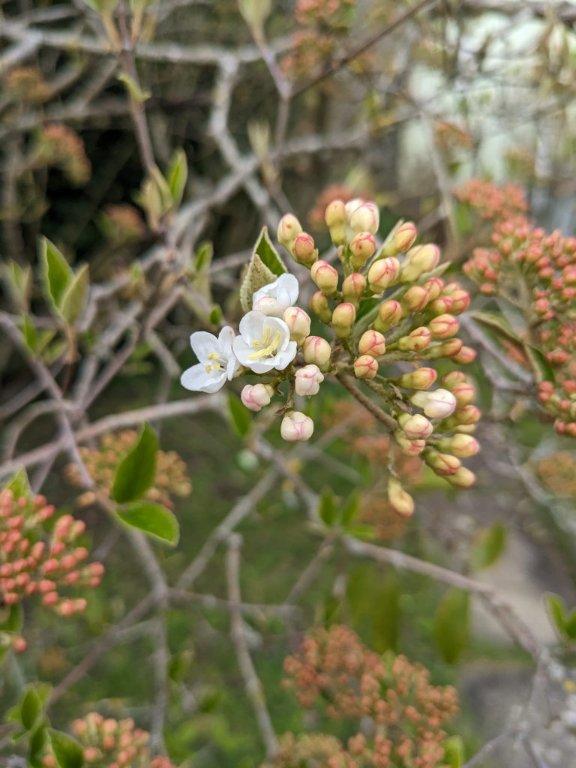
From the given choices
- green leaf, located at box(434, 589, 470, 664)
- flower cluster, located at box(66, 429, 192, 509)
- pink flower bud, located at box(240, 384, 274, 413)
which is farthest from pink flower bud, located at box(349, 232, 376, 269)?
green leaf, located at box(434, 589, 470, 664)

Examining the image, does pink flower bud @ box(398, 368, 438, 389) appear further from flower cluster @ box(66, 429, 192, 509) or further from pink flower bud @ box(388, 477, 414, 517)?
flower cluster @ box(66, 429, 192, 509)

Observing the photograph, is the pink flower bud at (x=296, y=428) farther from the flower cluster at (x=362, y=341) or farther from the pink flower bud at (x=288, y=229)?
the pink flower bud at (x=288, y=229)

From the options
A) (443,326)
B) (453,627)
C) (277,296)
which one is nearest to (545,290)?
(443,326)

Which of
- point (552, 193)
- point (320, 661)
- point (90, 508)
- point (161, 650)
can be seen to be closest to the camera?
point (320, 661)

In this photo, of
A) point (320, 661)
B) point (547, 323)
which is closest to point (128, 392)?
point (320, 661)

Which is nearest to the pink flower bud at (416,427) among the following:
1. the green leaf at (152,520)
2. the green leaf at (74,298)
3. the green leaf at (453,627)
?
the green leaf at (152,520)

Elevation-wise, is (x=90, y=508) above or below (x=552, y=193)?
below

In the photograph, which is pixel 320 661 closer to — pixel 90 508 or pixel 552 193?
pixel 90 508
